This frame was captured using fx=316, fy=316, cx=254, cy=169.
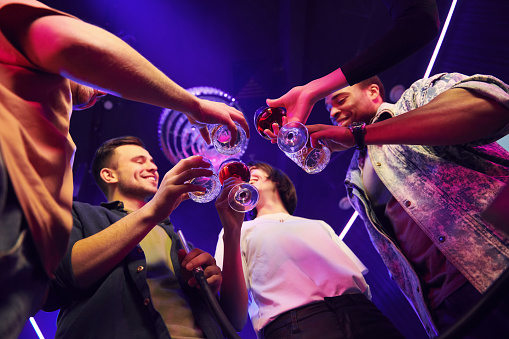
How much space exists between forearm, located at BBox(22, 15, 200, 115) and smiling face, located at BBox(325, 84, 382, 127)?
1469mm

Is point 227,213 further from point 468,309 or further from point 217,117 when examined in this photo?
point 468,309

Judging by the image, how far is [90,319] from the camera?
4.35 ft

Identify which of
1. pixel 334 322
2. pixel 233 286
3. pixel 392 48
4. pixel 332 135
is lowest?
pixel 233 286

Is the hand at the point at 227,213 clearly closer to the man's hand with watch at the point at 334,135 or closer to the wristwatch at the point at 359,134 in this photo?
the man's hand with watch at the point at 334,135

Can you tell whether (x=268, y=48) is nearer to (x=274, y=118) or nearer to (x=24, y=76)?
(x=274, y=118)

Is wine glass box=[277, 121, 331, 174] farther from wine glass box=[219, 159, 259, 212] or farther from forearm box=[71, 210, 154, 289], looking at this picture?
forearm box=[71, 210, 154, 289]

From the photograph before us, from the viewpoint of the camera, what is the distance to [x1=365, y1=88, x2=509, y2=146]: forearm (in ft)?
4.47

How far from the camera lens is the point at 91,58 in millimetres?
851

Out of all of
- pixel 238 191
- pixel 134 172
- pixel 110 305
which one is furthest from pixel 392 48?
pixel 134 172

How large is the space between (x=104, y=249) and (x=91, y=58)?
2.79ft

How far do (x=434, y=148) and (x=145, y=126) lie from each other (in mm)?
3469

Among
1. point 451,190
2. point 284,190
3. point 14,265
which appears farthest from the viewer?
point 284,190

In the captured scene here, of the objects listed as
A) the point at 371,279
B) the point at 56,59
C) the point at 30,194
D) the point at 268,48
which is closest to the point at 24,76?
the point at 56,59

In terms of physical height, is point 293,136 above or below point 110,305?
above
